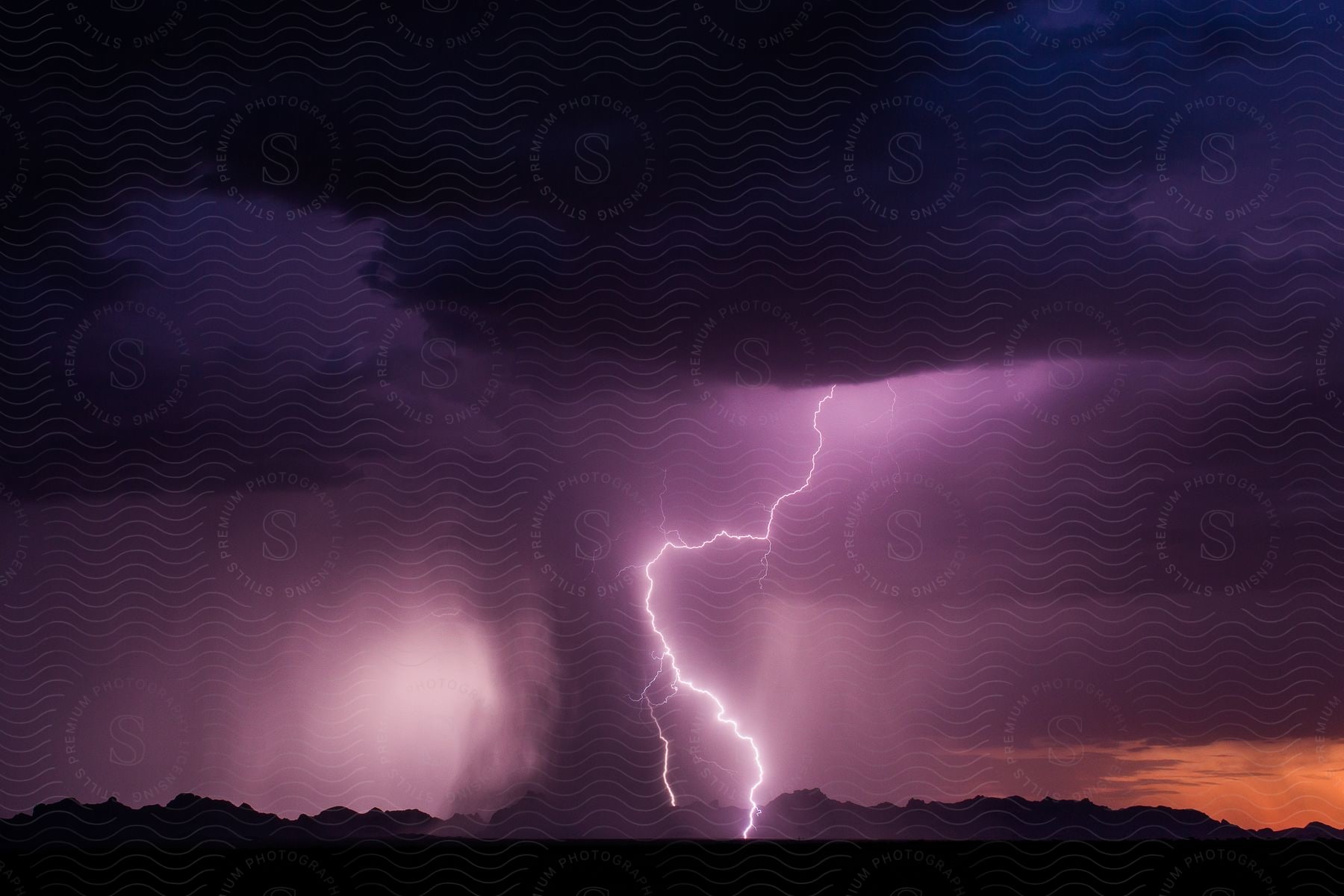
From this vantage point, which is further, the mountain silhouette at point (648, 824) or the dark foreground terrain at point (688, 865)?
the mountain silhouette at point (648, 824)

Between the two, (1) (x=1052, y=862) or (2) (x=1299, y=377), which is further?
(2) (x=1299, y=377)

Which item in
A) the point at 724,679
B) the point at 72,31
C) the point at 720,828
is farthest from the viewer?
the point at 72,31

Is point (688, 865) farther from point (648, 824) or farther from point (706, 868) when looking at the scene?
point (648, 824)

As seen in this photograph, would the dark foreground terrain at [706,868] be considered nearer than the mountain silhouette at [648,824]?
Yes

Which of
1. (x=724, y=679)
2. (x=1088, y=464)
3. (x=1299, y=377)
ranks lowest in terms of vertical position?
(x=724, y=679)

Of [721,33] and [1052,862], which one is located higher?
[721,33]

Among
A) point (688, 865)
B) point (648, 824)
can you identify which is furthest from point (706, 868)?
point (648, 824)

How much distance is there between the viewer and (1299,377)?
6.85 meters

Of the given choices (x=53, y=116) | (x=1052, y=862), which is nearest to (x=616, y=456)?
(x=1052, y=862)

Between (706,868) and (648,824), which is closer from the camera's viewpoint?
(706,868)

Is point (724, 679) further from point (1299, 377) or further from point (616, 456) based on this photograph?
point (1299, 377)

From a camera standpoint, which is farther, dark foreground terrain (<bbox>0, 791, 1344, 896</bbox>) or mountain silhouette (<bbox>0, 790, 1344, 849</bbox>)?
mountain silhouette (<bbox>0, 790, 1344, 849</bbox>)

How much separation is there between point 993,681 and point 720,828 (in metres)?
1.69

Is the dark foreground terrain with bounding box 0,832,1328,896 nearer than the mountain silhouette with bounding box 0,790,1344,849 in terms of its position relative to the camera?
Yes
